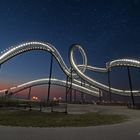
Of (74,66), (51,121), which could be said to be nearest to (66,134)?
(51,121)

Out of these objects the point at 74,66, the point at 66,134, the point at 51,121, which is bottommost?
the point at 66,134

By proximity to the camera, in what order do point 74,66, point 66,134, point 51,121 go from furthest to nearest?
point 74,66
point 51,121
point 66,134

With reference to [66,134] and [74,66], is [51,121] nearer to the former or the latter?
[66,134]

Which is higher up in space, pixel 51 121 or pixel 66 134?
pixel 51 121

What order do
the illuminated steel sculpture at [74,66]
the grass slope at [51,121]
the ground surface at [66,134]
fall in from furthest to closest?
the illuminated steel sculpture at [74,66], the grass slope at [51,121], the ground surface at [66,134]

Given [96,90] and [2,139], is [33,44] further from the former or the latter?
[2,139]

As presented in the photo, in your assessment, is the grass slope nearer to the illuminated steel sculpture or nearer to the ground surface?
the ground surface

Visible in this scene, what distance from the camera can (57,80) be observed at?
94.8 metres

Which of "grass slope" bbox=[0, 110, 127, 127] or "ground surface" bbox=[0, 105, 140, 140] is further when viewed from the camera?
"grass slope" bbox=[0, 110, 127, 127]

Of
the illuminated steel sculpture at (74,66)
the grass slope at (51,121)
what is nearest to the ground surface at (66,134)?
the grass slope at (51,121)

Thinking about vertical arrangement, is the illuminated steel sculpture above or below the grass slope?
above

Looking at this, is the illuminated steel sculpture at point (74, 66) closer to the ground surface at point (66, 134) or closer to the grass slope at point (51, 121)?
the grass slope at point (51, 121)

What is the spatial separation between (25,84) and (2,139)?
92503mm

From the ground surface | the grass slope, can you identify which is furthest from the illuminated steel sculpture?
the ground surface
